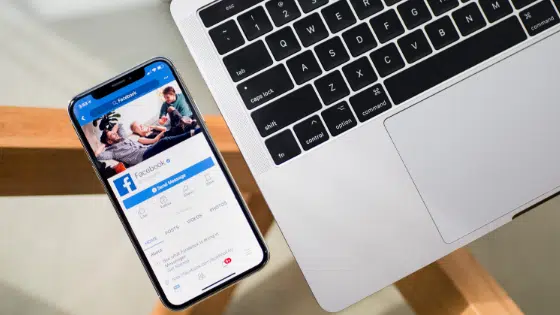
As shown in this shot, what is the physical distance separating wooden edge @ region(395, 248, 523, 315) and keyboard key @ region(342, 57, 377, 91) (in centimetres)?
16

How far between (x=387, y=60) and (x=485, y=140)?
0.33ft

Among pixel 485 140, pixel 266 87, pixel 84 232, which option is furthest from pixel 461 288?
pixel 84 232

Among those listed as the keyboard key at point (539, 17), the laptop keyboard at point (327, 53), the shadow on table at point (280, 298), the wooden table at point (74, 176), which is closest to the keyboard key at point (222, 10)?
the laptop keyboard at point (327, 53)

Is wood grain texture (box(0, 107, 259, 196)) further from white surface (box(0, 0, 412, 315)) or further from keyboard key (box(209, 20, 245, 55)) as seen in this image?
white surface (box(0, 0, 412, 315))

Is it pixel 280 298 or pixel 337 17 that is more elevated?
pixel 337 17

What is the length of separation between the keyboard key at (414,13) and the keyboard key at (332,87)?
66 millimetres

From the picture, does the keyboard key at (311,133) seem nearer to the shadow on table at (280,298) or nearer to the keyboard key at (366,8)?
the keyboard key at (366,8)

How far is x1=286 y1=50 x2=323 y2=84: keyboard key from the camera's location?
406 millimetres

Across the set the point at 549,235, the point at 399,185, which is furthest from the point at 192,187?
the point at 549,235

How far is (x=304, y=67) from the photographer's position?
0.41m

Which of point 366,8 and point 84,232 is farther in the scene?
point 84,232

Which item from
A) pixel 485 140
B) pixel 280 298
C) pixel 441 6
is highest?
pixel 441 6

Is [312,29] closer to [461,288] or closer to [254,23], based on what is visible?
[254,23]

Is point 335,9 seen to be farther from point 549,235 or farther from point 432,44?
point 549,235
